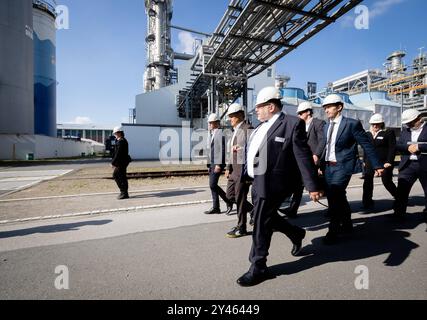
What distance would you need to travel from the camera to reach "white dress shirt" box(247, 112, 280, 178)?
2332 mm

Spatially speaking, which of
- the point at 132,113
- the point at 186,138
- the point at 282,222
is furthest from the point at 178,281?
the point at 132,113

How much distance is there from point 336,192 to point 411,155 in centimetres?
190

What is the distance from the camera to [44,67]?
119 feet

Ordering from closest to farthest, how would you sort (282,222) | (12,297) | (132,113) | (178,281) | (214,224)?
(12,297)
(178,281)
(282,222)
(214,224)
(132,113)

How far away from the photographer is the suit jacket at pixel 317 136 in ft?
12.0

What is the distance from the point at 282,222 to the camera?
256 centimetres

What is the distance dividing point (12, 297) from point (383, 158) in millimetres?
6311

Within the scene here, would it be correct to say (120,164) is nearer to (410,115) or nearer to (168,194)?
(168,194)

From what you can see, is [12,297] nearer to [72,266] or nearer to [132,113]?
[72,266]

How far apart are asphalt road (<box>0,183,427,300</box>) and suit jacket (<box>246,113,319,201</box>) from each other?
912 mm

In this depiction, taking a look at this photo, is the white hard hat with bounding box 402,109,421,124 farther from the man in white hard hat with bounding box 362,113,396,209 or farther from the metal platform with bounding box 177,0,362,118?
the metal platform with bounding box 177,0,362,118

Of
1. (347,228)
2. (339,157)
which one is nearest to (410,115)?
(339,157)

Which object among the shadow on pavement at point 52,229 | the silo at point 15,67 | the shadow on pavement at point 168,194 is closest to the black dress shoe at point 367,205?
the shadow on pavement at point 168,194

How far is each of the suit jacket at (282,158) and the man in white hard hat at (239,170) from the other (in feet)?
3.60
